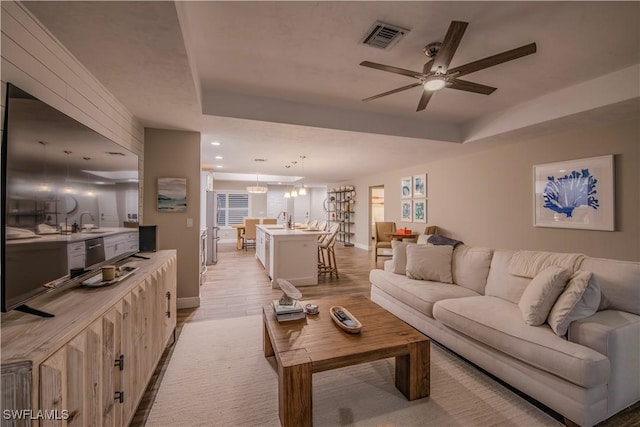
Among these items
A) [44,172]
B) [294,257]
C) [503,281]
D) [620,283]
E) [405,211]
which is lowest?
[294,257]

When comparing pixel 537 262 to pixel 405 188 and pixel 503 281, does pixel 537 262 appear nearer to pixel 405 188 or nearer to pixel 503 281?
pixel 503 281

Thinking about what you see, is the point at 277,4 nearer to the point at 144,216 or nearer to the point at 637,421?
the point at 144,216

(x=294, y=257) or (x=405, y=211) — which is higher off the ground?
(x=405, y=211)

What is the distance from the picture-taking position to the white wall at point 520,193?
2.96 m

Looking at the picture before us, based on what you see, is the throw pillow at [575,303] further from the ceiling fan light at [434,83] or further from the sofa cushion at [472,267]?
the ceiling fan light at [434,83]

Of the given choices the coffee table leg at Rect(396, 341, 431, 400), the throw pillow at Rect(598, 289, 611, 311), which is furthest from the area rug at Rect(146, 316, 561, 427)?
the throw pillow at Rect(598, 289, 611, 311)

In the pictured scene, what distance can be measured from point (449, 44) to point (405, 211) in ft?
17.1

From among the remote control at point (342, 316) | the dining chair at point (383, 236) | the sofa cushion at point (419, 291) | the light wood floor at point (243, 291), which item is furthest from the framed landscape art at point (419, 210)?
the remote control at point (342, 316)

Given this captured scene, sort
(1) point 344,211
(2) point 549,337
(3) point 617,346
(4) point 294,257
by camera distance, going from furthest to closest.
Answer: (1) point 344,211, (4) point 294,257, (2) point 549,337, (3) point 617,346

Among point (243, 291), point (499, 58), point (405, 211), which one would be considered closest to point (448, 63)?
point (499, 58)

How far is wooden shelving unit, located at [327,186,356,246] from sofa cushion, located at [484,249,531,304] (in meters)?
6.82

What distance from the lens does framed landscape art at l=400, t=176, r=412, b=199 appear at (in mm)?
6551

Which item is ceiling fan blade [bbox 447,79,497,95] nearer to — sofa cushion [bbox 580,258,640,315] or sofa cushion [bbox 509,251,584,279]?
sofa cushion [bbox 509,251,584,279]

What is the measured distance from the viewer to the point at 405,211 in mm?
6699
